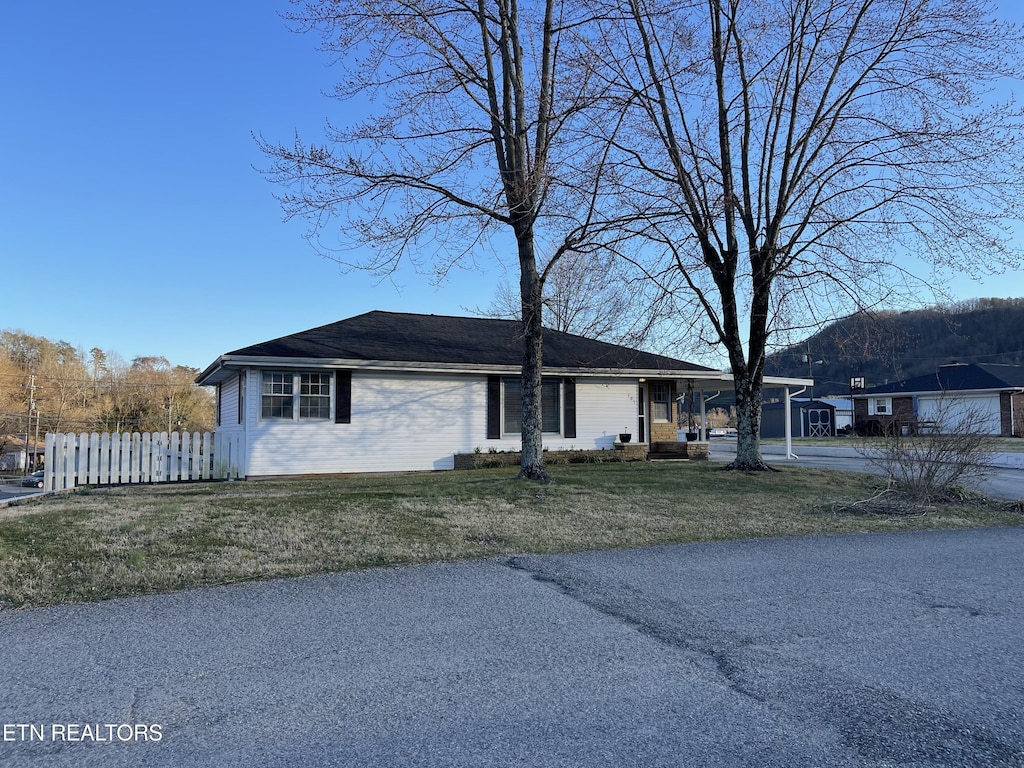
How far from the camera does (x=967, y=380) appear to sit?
4250 centimetres

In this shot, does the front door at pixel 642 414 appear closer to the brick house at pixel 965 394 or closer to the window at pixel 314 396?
the window at pixel 314 396

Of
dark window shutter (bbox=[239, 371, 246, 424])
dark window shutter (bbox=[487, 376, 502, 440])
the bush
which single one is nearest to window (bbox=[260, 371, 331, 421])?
dark window shutter (bbox=[239, 371, 246, 424])

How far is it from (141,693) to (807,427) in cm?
5644

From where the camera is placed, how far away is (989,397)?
1615 inches

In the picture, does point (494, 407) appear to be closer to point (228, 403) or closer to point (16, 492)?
point (228, 403)

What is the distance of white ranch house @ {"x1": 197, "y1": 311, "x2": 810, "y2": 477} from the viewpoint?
51.4ft

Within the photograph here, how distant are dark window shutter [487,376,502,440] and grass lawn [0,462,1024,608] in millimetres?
4519

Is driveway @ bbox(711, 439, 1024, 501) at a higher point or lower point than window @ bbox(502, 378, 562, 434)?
lower

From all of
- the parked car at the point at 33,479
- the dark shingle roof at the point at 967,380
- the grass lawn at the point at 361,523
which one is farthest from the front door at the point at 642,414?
the dark shingle roof at the point at 967,380

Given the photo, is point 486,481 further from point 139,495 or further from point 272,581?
point 272,581

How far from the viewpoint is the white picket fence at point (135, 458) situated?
13.6 meters

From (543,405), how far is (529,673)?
15304mm

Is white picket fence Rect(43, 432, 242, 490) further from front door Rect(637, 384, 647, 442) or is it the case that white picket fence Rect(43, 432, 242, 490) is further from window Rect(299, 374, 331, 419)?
front door Rect(637, 384, 647, 442)

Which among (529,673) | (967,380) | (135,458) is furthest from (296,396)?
(967,380)
